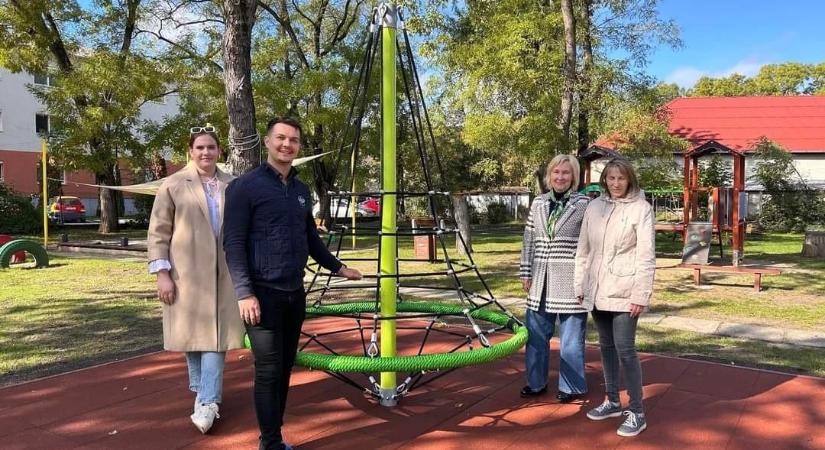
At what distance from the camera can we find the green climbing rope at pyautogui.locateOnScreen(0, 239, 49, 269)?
471 inches

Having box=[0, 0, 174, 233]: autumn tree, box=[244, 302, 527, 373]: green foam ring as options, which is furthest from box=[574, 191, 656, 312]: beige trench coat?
box=[0, 0, 174, 233]: autumn tree

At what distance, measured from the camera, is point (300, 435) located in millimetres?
3520

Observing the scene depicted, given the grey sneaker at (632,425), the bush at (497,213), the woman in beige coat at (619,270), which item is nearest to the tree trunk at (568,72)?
the woman in beige coat at (619,270)

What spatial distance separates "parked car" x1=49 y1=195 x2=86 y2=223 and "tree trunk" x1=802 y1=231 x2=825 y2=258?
26476mm

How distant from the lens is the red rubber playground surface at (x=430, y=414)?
3.42 metres

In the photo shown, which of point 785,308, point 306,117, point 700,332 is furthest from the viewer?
point 306,117

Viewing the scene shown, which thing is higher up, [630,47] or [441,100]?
[630,47]

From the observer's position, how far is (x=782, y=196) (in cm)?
2217

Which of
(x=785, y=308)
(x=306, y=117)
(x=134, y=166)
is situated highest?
(x=306, y=117)

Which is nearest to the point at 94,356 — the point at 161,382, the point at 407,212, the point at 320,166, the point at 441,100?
the point at 161,382

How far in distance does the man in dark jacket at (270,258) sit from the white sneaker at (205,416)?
2.12ft

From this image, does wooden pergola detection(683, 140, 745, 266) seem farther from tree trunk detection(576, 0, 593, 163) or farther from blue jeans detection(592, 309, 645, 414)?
blue jeans detection(592, 309, 645, 414)

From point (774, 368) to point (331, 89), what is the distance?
16093 mm

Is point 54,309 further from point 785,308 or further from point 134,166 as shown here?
point 134,166
